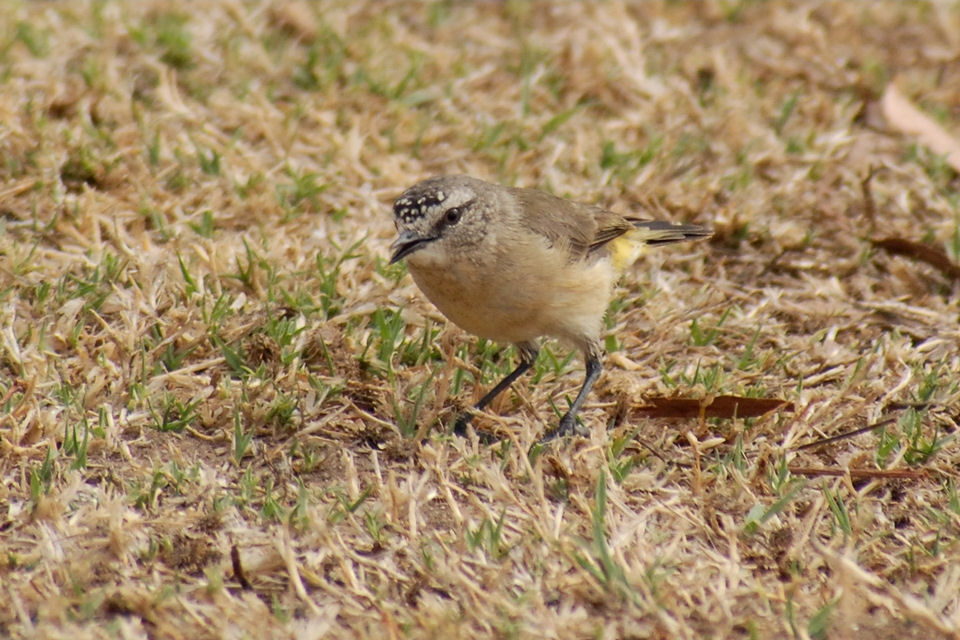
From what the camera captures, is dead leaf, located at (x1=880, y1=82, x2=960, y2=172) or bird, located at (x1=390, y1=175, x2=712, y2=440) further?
dead leaf, located at (x1=880, y1=82, x2=960, y2=172)

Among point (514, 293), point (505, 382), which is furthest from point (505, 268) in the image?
point (505, 382)

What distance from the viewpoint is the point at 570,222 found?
6.02 metres

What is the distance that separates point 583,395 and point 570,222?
2.93 feet

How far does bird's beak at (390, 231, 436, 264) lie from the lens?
17.3 ft

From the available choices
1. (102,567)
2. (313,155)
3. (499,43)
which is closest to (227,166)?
(313,155)

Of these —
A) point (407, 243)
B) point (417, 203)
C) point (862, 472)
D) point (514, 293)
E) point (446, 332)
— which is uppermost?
point (417, 203)

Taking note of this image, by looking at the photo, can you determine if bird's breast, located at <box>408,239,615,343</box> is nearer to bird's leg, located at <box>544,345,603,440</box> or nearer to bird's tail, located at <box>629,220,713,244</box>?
bird's leg, located at <box>544,345,603,440</box>

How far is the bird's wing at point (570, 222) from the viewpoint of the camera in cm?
579

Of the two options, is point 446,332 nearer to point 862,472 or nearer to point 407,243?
point 407,243

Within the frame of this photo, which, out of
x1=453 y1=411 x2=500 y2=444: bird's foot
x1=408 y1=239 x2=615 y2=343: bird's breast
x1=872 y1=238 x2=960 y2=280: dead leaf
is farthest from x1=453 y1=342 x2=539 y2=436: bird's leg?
x1=872 y1=238 x2=960 y2=280: dead leaf

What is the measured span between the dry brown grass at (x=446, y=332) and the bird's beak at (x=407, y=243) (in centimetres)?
54

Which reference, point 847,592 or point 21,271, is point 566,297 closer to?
point 847,592

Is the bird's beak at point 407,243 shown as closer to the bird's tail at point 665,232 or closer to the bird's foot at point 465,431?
the bird's foot at point 465,431

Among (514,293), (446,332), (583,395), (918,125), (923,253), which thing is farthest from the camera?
(918,125)
